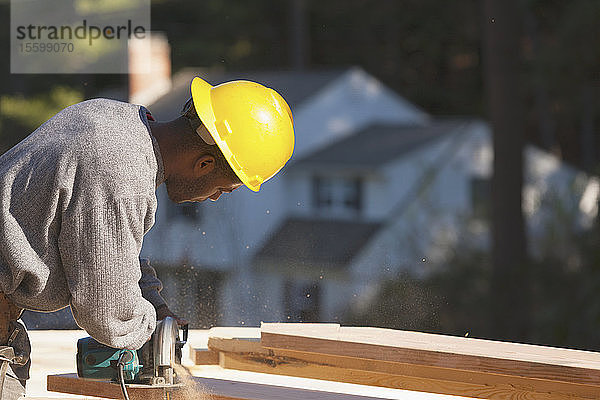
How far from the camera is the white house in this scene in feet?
18.8

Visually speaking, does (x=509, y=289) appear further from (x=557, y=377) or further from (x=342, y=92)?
(x=342, y=92)

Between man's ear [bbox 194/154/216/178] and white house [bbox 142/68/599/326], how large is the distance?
7.61ft

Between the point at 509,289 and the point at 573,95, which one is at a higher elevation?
the point at 573,95

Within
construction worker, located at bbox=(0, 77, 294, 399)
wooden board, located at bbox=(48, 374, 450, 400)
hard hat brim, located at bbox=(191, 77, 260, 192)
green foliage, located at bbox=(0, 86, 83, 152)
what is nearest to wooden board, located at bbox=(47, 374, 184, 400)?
wooden board, located at bbox=(48, 374, 450, 400)

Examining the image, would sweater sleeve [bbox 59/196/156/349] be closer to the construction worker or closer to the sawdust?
the construction worker

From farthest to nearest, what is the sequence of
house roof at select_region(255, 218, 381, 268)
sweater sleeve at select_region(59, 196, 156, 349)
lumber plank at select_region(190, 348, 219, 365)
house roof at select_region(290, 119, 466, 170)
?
house roof at select_region(290, 119, 466, 170)
house roof at select_region(255, 218, 381, 268)
lumber plank at select_region(190, 348, 219, 365)
sweater sleeve at select_region(59, 196, 156, 349)

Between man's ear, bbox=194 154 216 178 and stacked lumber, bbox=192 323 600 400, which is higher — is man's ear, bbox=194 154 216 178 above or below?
above

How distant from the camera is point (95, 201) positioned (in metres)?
2.02

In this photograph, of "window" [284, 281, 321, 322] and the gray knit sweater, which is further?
"window" [284, 281, 321, 322]

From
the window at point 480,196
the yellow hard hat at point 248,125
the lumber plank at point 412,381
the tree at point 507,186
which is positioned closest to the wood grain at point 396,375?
the lumber plank at point 412,381

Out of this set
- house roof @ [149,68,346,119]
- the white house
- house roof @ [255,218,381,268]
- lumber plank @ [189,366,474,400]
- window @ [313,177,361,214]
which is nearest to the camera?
lumber plank @ [189,366,474,400]

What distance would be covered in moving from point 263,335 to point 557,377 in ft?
3.41

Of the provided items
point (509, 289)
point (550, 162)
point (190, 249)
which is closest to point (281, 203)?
point (550, 162)

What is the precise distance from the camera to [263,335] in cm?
308
